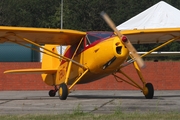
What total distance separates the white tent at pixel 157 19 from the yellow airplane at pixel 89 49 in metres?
9.16

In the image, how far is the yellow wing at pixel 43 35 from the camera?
1700 centimetres

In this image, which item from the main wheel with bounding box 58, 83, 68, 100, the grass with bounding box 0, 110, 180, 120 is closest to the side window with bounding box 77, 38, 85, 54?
the main wheel with bounding box 58, 83, 68, 100

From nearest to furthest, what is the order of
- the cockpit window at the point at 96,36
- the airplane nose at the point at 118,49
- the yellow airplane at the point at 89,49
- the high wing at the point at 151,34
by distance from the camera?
the airplane nose at the point at 118,49 → the yellow airplane at the point at 89,49 → the cockpit window at the point at 96,36 → the high wing at the point at 151,34

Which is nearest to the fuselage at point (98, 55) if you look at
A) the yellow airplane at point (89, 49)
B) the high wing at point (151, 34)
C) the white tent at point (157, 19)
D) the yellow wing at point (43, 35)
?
the yellow airplane at point (89, 49)

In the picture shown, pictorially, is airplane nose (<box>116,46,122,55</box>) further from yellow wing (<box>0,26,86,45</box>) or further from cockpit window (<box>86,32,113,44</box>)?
yellow wing (<box>0,26,86,45</box>)

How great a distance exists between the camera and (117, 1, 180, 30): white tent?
29.2 m

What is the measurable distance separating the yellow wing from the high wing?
5.89 feet

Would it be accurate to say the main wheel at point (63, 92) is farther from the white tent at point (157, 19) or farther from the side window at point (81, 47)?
the white tent at point (157, 19)

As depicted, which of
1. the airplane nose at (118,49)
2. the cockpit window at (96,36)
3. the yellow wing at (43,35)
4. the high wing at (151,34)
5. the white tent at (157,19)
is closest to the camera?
the airplane nose at (118,49)

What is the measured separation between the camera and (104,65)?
16.5 metres

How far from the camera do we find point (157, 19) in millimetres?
29938

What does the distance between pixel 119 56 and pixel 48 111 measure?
12.4 feet

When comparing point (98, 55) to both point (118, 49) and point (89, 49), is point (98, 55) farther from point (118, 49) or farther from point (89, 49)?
point (118, 49)

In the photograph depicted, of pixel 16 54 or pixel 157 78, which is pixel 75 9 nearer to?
pixel 16 54
